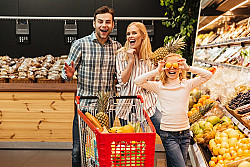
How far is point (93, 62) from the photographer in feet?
10.2

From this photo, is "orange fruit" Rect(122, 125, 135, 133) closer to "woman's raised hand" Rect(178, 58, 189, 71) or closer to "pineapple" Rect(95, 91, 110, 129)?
"pineapple" Rect(95, 91, 110, 129)

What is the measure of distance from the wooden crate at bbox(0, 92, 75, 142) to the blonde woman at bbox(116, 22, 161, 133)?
2090 mm

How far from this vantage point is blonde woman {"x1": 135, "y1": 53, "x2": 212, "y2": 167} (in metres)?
2.65

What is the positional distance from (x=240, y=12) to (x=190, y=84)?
2.69 m

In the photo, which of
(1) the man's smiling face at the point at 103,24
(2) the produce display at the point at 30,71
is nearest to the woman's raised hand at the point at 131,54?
(1) the man's smiling face at the point at 103,24

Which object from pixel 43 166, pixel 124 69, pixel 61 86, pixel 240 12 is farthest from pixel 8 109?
pixel 240 12

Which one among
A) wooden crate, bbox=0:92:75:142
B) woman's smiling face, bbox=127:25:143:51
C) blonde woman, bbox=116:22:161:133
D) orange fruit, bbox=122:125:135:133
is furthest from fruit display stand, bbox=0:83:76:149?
orange fruit, bbox=122:125:135:133

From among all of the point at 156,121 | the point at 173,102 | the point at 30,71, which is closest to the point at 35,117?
the point at 30,71

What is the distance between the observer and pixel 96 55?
3096 millimetres

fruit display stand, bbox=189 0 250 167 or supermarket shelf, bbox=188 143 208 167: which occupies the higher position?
fruit display stand, bbox=189 0 250 167

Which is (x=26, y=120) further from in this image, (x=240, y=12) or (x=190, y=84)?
(x=240, y=12)

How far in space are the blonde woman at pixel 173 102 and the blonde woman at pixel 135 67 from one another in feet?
0.43

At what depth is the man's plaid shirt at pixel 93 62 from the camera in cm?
310

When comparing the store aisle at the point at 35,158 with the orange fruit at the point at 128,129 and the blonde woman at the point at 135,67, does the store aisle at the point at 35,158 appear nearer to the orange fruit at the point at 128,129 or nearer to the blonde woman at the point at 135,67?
the blonde woman at the point at 135,67
